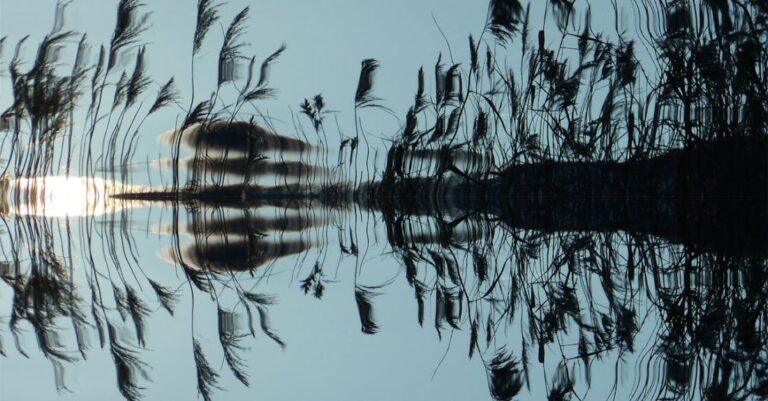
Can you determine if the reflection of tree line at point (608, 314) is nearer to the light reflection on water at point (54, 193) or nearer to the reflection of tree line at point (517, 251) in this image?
the reflection of tree line at point (517, 251)

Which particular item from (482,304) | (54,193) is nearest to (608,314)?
(482,304)

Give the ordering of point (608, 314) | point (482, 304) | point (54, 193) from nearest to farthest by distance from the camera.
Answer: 1. point (608, 314)
2. point (482, 304)
3. point (54, 193)

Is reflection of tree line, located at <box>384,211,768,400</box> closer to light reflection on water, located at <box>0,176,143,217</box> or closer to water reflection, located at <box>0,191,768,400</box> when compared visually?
water reflection, located at <box>0,191,768,400</box>

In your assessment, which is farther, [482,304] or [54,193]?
[54,193]

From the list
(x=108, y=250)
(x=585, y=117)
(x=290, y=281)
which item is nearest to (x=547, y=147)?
(x=585, y=117)

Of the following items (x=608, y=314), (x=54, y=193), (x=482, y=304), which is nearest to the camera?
(x=608, y=314)

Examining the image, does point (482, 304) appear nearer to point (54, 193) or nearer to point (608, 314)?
point (608, 314)

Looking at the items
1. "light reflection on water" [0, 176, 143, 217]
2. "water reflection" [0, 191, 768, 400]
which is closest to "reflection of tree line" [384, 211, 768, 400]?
"water reflection" [0, 191, 768, 400]

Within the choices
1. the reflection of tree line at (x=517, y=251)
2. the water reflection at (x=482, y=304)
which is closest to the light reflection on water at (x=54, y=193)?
the reflection of tree line at (x=517, y=251)

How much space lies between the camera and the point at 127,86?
728 cm

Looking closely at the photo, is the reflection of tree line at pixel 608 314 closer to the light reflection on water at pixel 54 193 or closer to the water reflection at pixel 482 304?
the water reflection at pixel 482 304

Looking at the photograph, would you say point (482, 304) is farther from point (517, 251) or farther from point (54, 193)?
point (54, 193)

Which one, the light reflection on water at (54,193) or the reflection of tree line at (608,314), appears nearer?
the reflection of tree line at (608,314)

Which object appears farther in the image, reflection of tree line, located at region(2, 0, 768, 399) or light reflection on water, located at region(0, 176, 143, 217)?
light reflection on water, located at region(0, 176, 143, 217)
